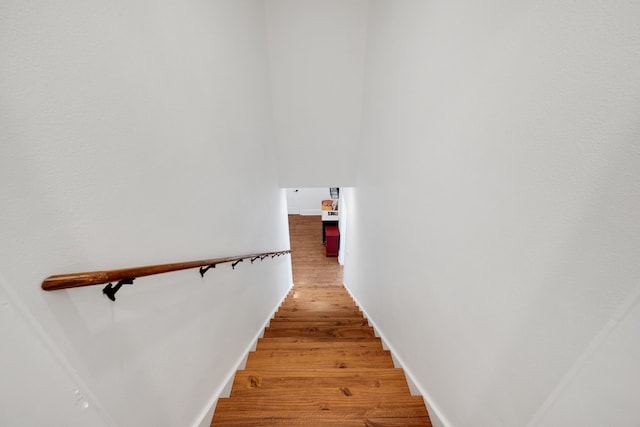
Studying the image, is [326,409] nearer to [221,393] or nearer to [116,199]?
[221,393]

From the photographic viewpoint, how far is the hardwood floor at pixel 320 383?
Answer: 50.4 inches

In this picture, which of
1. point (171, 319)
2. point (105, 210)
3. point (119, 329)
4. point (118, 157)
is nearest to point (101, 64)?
point (118, 157)

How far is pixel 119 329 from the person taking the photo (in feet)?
2.49

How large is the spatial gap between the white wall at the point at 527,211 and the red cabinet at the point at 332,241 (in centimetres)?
486

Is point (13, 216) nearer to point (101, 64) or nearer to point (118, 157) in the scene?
point (118, 157)

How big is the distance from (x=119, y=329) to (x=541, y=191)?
1.39m

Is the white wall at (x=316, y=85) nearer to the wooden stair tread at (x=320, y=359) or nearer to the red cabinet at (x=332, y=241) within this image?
the wooden stair tread at (x=320, y=359)

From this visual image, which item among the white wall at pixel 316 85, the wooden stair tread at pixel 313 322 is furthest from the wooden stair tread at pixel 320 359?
the white wall at pixel 316 85

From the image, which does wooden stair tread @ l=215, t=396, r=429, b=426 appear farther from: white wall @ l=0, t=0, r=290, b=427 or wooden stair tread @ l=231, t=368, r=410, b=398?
white wall @ l=0, t=0, r=290, b=427

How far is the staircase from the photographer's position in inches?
50.3

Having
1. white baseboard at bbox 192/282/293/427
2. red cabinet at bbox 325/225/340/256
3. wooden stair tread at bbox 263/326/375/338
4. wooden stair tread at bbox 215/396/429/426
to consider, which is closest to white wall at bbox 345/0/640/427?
wooden stair tread at bbox 215/396/429/426

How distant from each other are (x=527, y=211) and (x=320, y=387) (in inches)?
59.7

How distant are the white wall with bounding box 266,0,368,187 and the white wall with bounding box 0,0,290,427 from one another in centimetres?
140

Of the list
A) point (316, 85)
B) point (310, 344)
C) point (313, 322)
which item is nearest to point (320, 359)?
point (310, 344)
